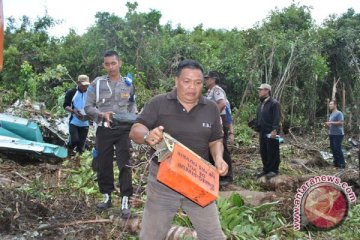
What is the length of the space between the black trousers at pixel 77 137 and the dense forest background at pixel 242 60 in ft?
14.3

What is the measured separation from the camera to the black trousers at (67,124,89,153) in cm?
789

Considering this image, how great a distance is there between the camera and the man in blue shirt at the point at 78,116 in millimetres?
7629

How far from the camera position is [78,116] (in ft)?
25.1

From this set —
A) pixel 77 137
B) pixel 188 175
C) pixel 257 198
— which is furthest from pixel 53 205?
pixel 77 137

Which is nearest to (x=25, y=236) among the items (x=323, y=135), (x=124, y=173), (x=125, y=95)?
(x=124, y=173)

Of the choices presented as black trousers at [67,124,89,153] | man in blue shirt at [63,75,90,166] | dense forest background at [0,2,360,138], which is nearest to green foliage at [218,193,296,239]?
man in blue shirt at [63,75,90,166]

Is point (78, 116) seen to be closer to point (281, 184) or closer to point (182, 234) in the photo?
point (281, 184)

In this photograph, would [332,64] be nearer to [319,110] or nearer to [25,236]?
[319,110]

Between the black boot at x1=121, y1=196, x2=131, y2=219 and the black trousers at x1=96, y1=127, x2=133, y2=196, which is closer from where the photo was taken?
the black boot at x1=121, y1=196, x2=131, y2=219

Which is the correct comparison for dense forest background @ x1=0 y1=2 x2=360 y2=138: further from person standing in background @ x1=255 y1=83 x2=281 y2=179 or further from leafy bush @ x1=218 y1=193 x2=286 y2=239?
leafy bush @ x1=218 y1=193 x2=286 y2=239

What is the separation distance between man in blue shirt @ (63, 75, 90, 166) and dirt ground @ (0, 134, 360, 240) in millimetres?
559

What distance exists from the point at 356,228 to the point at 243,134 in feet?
20.7

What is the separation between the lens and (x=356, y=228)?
16.9 ft

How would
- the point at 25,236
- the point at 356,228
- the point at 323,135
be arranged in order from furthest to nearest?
the point at 323,135 < the point at 356,228 < the point at 25,236
